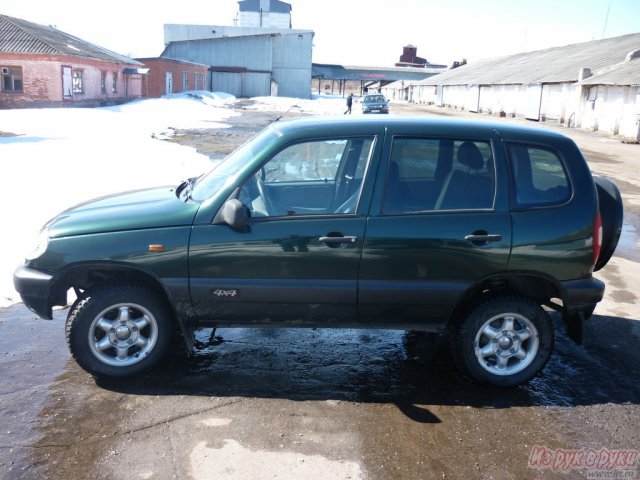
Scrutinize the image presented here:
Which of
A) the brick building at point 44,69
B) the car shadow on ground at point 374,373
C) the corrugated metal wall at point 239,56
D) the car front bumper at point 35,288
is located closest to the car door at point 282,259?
the car shadow on ground at point 374,373

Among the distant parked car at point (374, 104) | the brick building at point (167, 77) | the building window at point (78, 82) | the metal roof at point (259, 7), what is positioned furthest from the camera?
the metal roof at point (259, 7)

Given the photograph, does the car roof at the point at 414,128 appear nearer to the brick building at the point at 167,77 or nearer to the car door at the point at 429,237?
the car door at the point at 429,237

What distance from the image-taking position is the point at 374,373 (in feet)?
15.3

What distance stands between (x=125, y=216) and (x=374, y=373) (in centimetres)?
226

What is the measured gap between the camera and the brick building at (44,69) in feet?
111

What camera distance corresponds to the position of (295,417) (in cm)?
398

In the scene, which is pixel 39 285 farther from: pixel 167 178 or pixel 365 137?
pixel 167 178

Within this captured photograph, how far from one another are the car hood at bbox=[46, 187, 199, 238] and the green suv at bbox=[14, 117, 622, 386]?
0.01 metres

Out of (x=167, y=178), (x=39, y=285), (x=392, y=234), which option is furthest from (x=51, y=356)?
(x=167, y=178)

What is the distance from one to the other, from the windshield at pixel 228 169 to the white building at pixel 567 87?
30.4m

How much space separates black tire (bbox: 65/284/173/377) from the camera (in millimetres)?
4277

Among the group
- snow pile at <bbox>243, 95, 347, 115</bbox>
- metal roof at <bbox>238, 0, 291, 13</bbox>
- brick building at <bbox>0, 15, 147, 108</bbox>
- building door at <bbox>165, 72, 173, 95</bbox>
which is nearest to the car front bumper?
snow pile at <bbox>243, 95, 347, 115</bbox>

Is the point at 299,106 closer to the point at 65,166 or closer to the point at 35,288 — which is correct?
the point at 65,166

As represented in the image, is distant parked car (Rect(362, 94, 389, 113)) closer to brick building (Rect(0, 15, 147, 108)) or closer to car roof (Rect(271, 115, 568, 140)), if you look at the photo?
brick building (Rect(0, 15, 147, 108))
